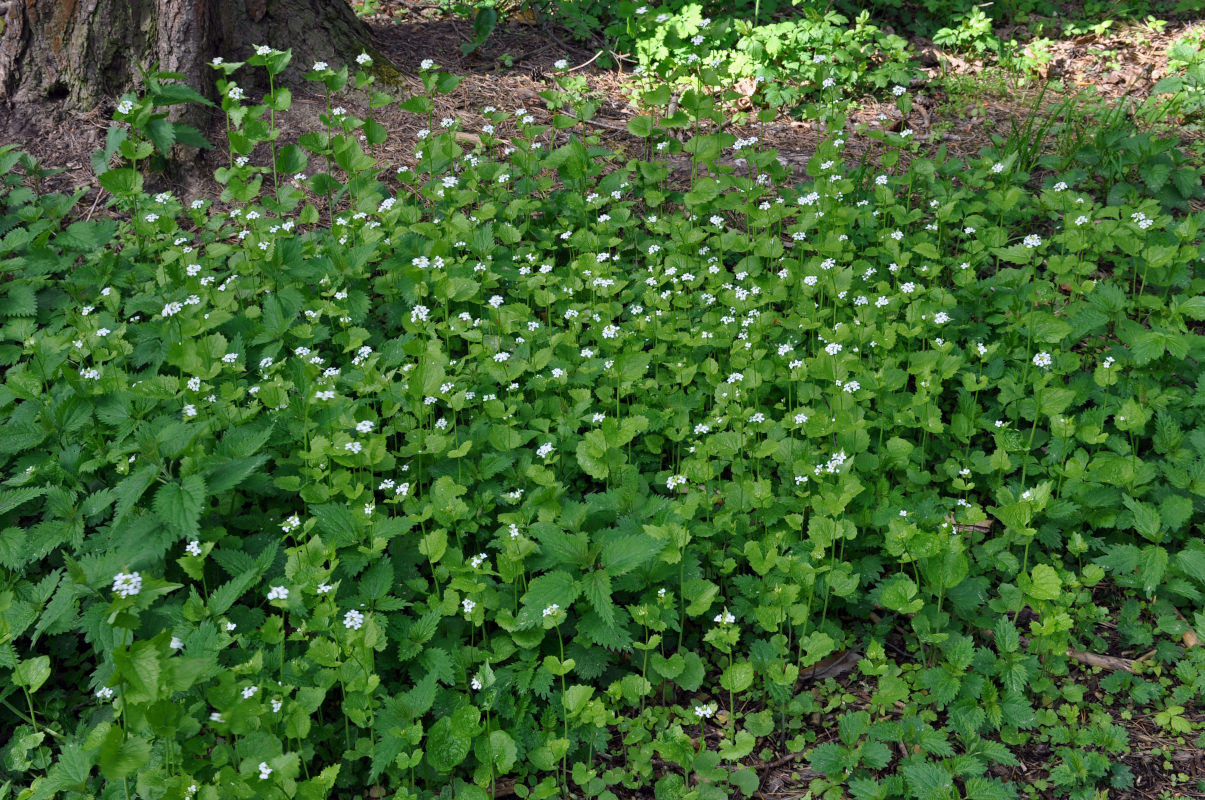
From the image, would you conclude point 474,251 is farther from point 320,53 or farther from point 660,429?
point 320,53

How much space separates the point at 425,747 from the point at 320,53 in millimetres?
4421

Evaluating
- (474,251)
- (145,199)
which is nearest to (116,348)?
(145,199)

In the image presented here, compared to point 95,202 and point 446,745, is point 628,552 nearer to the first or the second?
point 446,745

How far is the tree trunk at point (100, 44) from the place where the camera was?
468 centimetres

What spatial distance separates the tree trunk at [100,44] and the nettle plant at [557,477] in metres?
0.65

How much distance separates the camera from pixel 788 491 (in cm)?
318

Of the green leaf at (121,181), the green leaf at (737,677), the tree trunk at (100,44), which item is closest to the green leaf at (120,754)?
the green leaf at (737,677)

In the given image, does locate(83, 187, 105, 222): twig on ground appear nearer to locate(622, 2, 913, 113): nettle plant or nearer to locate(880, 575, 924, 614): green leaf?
locate(622, 2, 913, 113): nettle plant

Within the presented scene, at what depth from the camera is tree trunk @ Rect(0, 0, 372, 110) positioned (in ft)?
15.4

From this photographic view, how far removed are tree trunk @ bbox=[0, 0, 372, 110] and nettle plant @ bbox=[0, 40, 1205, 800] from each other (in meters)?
0.65

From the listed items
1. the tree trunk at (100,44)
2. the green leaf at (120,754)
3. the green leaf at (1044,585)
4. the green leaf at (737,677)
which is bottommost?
the green leaf at (737,677)

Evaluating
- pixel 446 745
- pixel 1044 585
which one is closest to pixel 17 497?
pixel 446 745

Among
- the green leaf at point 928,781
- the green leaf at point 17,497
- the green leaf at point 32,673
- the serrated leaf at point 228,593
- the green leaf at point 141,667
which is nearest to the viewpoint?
the green leaf at point 141,667

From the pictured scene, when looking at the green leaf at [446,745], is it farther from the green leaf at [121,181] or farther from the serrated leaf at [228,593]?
the green leaf at [121,181]
